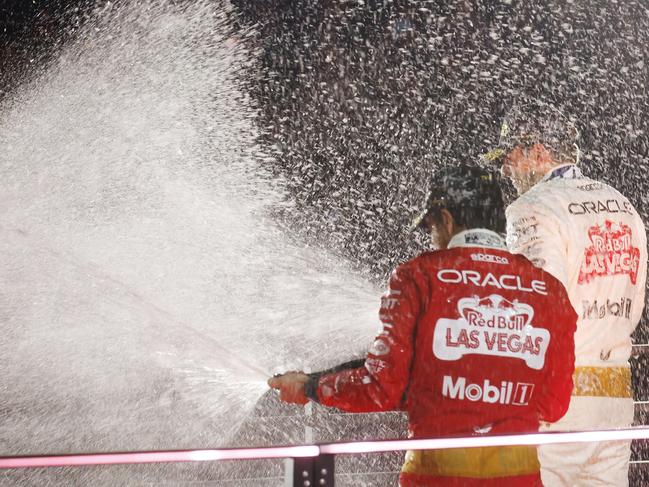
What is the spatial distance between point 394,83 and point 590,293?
258 inches

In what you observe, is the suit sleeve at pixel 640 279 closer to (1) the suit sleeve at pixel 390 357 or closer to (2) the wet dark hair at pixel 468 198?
(2) the wet dark hair at pixel 468 198

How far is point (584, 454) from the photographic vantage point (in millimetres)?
3129

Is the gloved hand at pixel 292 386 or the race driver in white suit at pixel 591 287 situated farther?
the race driver in white suit at pixel 591 287

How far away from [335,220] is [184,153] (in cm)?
208

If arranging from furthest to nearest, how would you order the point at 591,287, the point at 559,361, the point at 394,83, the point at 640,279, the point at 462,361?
the point at 394,83 → the point at 640,279 → the point at 591,287 → the point at 559,361 → the point at 462,361

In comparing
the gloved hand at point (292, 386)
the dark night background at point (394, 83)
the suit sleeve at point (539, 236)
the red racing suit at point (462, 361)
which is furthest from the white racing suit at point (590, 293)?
the dark night background at point (394, 83)

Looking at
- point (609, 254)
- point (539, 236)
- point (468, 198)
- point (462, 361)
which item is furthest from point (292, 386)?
point (609, 254)

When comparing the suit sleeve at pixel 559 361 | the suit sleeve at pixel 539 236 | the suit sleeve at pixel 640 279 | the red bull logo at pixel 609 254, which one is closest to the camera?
the suit sleeve at pixel 559 361

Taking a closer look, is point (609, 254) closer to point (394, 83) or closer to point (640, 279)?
point (640, 279)

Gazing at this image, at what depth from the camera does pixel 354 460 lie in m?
6.75

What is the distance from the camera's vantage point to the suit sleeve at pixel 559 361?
7.69ft

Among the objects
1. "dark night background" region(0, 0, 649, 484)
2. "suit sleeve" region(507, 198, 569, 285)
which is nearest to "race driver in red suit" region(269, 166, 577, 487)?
"suit sleeve" region(507, 198, 569, 285)

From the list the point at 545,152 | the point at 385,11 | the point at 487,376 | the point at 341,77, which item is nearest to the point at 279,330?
Result: the point at 341,77

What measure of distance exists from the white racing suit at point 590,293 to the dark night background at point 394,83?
14.3 ft
